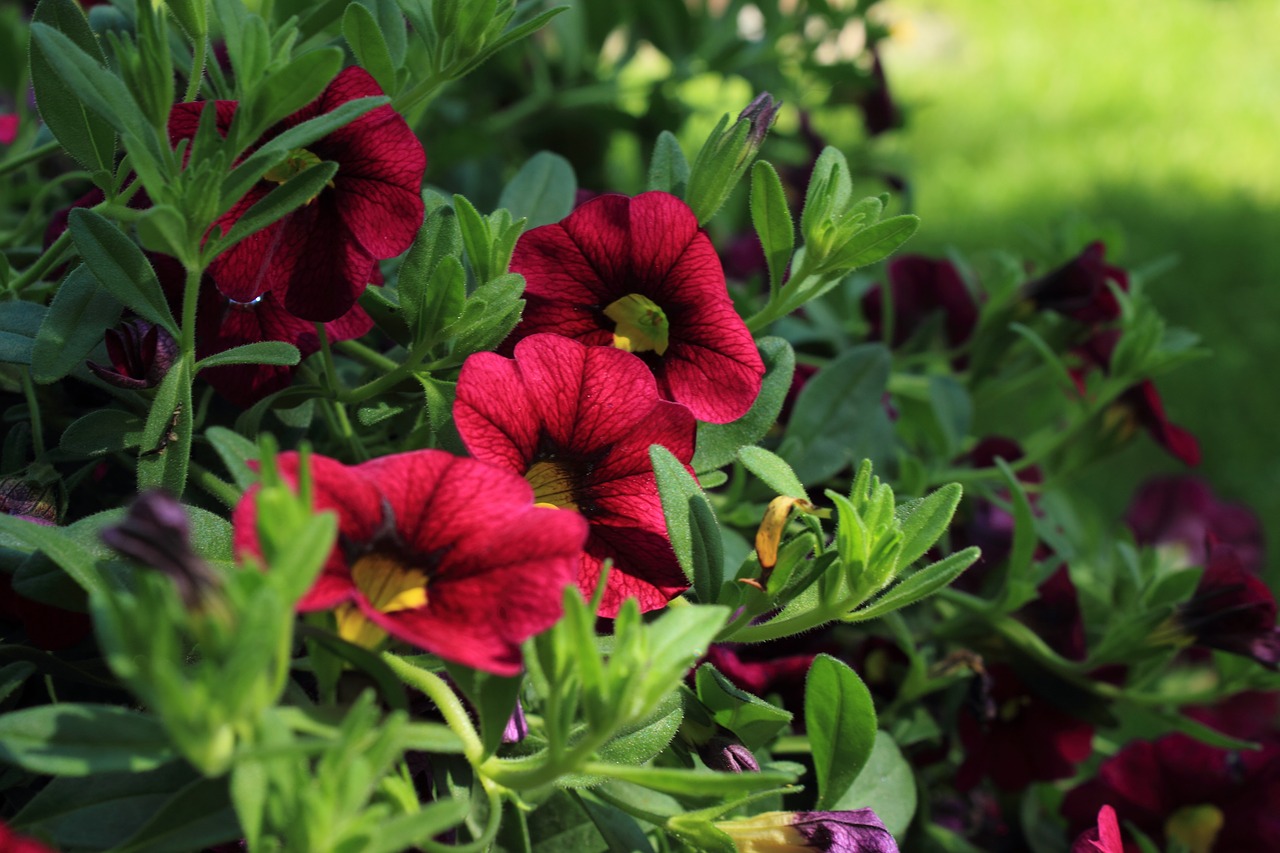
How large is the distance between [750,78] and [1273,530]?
1395mm

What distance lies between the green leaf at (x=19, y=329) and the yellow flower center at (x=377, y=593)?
238mm

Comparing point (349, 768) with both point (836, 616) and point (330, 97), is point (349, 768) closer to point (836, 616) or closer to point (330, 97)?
point (836, 616)

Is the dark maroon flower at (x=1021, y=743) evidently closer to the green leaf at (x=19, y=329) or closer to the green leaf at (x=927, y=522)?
the green leaf at (x=927, y=522)

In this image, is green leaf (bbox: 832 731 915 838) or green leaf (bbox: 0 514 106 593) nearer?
green leaf (bbox: 0 514 106 593)

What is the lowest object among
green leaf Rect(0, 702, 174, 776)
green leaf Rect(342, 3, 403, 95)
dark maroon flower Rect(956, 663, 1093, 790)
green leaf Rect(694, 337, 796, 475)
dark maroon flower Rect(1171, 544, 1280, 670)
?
dark maroon flower Rect(956, 663, 1093, 790)

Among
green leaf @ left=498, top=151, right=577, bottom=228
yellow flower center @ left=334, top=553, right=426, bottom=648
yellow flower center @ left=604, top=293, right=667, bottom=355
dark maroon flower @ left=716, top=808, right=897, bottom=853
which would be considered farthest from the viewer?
green leaf @ left=498, top=151, right=577, bottom=228

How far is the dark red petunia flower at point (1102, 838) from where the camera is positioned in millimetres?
649

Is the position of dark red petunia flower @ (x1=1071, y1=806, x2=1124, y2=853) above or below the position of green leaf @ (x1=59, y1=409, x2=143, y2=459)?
below

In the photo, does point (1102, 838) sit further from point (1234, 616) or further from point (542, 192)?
point (542, 192)

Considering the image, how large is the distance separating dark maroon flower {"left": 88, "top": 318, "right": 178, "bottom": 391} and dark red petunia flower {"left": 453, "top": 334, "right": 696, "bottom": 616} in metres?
0.18

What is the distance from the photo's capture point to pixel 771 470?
24.6 inches

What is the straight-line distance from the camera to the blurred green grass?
2.46 m

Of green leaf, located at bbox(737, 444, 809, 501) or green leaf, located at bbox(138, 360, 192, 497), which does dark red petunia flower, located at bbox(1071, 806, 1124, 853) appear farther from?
green leaf, located at bbox(138, 360, 192, 497)

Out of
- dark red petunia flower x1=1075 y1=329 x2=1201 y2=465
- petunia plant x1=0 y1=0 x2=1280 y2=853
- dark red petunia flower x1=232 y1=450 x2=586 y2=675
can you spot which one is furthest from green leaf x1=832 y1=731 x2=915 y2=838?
dark red petunia flower x1=1075 y1=329 x2=1201 y2=465
